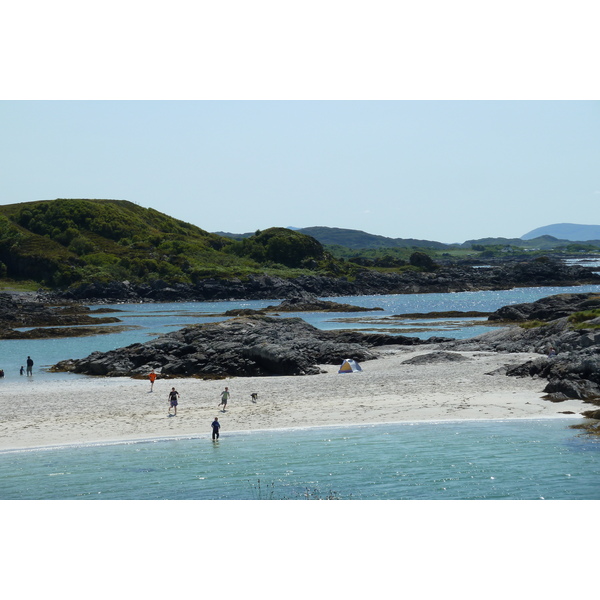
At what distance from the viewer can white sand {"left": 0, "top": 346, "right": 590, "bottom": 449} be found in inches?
974

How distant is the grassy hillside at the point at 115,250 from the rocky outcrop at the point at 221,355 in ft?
282

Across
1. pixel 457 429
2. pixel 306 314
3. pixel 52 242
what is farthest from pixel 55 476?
pixel 52 242

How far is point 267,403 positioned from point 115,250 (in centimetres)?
12236

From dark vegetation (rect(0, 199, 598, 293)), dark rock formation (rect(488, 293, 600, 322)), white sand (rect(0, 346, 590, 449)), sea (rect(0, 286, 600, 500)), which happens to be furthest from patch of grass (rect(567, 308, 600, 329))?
dark vegetation (rect(0, 199, 598, 293))

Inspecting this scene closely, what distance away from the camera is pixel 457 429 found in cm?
2381

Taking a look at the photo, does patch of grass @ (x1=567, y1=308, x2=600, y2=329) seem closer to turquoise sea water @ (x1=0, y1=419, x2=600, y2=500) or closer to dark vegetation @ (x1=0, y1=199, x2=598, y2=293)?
turquoise sea water @ (x1=0, y1=419, x2=600, y2=500)

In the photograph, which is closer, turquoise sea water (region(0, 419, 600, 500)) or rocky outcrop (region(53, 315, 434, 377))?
turquoise sea water (region(0, 419, 600, 500))

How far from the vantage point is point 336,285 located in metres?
133

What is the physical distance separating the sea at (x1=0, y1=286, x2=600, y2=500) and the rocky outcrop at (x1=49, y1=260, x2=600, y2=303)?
100 metres

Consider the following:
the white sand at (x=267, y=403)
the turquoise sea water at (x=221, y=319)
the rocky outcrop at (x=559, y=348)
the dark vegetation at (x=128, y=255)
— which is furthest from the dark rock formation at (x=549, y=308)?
the dark vegetation at (x=128, y=255)

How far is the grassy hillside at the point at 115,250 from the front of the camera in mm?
128875

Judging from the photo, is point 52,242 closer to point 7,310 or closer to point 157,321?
point 7,310

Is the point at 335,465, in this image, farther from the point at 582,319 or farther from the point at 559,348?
the point at 582,319

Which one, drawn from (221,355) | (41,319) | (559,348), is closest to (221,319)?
(41,319)
